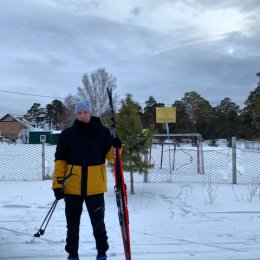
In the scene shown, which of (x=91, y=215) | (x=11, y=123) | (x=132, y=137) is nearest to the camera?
(x=91, y=215)

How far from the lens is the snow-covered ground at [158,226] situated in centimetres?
510

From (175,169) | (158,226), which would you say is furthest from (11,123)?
Answer: (158,226)

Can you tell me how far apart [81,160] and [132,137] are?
501 centimetres

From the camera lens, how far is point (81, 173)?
13.9ft

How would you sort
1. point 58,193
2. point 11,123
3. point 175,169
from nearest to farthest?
point 58,193, point 175,169, point 11,123

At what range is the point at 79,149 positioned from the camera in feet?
14.0

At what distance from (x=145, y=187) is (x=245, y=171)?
7000 mm

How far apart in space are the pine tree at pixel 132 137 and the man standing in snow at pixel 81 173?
4.85 m

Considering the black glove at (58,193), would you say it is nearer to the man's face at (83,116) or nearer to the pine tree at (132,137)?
the man's face at (83,116)

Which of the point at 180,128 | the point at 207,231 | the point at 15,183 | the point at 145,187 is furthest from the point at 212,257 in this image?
the point at 180,128

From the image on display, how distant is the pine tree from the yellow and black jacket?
484cm

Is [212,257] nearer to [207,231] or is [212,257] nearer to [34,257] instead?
[207,231]

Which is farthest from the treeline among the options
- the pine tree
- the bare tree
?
the pine tree

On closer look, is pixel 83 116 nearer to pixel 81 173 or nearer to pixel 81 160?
pixel 81 160
